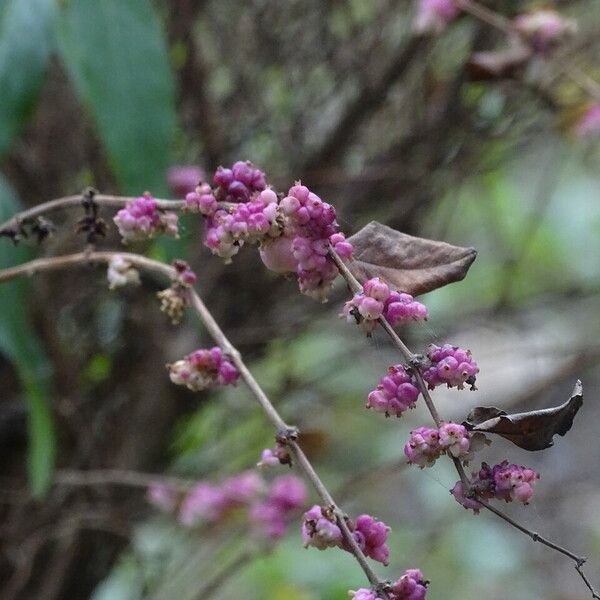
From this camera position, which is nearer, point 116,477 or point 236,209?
point 236,209

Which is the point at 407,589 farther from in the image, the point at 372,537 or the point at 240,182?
the point at 240,182

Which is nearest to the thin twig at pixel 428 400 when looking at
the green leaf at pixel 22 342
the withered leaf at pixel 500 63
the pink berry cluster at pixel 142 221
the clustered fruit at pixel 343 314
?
the clustered fruit at pixel 343 314

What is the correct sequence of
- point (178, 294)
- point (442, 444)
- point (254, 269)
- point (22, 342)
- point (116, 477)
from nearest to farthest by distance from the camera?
point (442, 444), point (178, 294), point (22, 342), point (116, 477), point (254, 269)

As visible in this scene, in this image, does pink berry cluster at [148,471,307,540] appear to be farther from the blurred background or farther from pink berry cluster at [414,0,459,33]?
pink berry cluster at [414,0,459,33]

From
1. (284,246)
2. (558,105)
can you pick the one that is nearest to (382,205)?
(558,105)

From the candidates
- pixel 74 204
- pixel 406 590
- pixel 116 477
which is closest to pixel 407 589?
pixel 406 590

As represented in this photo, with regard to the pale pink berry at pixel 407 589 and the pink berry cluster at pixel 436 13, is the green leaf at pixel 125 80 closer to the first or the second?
the pink berry cluster at pixel 436 13

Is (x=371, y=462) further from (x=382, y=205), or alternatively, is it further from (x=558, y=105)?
(x=558, y=105)
